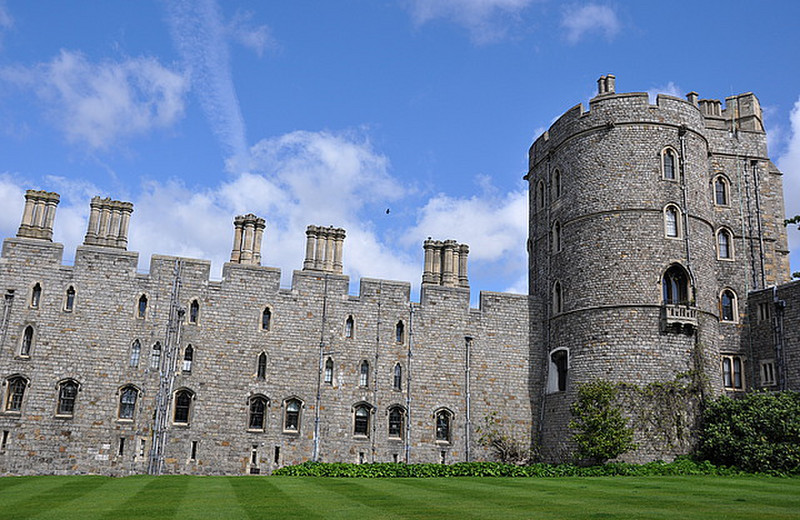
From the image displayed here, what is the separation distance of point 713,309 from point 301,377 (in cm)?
1643

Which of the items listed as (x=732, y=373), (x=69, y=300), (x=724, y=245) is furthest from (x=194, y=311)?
(x=724, y=245)

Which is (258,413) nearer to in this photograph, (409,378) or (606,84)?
(409,378)

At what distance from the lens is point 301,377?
28.3m

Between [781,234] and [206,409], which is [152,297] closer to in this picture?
[206,409]

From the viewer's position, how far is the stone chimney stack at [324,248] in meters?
30.0

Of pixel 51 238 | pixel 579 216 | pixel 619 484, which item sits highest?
pixel 579 216

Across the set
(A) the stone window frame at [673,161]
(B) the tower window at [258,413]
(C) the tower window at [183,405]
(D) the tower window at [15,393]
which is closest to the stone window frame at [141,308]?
(C) the tower window at [183,405]

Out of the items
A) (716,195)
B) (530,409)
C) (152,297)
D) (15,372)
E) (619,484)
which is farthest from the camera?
A: (716,195)

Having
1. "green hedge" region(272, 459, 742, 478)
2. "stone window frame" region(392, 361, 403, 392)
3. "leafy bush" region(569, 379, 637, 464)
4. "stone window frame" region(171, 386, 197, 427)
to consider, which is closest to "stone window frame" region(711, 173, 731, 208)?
"leafy bush" region(569, 379, 637, 464)

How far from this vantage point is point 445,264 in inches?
1228

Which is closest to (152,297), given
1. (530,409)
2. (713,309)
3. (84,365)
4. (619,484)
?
(84,365)

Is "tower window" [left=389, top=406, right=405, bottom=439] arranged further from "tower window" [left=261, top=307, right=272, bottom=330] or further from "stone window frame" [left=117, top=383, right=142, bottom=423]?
"stone window frame" [left=117, top=383, right=142, bottom=423]

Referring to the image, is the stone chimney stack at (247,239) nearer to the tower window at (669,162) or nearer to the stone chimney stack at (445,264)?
the stone chimney stack at (445,264)

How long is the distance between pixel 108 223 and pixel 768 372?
26639 millimetres
